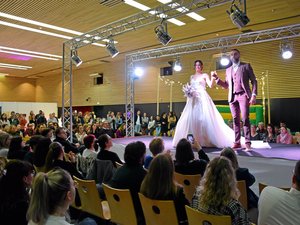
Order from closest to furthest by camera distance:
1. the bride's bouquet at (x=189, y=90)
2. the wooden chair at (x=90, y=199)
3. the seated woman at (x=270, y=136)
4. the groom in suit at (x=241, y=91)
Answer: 1. the wooden chair at (x=90, y=199)
2. the groom in suit at (x=241, y=91)
3. the bride's bouquet at (x=189, y=90)
4. the seated woman at (x=270, y=136)

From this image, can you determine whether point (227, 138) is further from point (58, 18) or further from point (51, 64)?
point (51, 64)

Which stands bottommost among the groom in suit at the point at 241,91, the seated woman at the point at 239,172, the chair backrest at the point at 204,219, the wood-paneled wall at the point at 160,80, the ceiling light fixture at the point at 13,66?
the chair backrest at the point at 204,219

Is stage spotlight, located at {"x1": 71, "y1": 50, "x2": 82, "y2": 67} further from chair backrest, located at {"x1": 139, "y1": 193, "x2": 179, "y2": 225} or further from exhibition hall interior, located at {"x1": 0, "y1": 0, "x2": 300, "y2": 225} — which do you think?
chair backrest, located at {"x1": 139, "y1": 193, "x2": 179, "y2": 225}

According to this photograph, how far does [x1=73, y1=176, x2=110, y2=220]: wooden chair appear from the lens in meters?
2.77

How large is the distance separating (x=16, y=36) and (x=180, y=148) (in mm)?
9211

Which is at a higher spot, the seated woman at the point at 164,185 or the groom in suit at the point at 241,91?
the groom in suit at the point at 241,91

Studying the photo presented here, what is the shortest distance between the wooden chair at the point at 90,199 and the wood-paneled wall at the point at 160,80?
9.07 metres

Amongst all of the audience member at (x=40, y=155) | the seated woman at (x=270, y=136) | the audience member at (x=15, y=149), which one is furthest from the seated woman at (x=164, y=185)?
the seated woman at (x=270, y=136)

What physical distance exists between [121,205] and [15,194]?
3.12 ft

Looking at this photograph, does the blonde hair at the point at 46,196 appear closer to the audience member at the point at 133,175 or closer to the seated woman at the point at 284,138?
the audience member at the point at 133,175

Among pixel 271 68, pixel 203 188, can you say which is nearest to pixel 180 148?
pixel 203 188

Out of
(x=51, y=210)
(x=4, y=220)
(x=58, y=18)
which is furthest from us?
(x=58, y=18)

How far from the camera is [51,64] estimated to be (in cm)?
1545

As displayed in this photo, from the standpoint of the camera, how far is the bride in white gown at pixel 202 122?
5801mm
